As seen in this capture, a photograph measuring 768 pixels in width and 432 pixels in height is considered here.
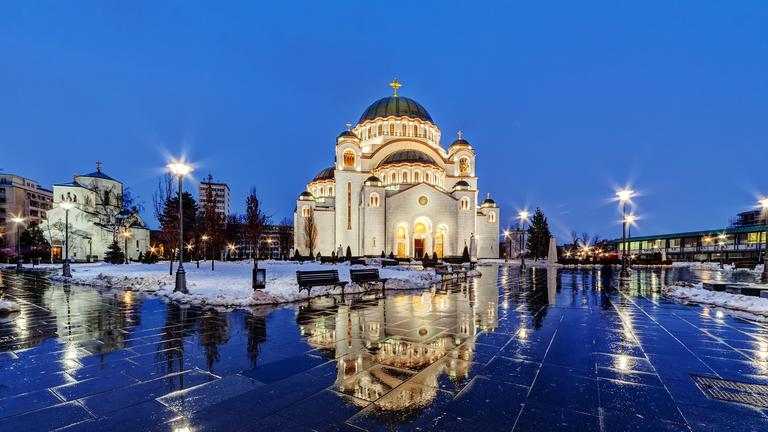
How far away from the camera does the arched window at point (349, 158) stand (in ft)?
173

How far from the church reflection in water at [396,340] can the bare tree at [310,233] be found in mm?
40009

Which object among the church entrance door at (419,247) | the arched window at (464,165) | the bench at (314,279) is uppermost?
the arched window at (464,165)

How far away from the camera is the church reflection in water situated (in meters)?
4.36

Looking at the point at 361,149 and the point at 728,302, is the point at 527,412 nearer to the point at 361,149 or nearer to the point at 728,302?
the point at 728,302

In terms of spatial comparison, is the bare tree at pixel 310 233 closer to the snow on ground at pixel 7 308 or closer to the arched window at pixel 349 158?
the arched window at pixel 349 158

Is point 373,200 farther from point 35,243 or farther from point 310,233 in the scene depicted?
point 35,243

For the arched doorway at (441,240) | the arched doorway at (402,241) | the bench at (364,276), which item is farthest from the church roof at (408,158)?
the bench at (364,276)

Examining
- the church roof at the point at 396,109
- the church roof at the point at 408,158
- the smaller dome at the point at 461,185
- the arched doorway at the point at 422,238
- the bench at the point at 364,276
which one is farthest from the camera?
the church roof at the point at 396,109

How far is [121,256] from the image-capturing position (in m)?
37.2

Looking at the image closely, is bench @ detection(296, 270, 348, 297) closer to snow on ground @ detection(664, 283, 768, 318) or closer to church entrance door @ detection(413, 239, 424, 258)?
snow on ground @ detection(664, 283, 768, 318)

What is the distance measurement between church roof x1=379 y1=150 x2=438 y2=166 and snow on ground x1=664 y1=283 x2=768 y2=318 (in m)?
39.9

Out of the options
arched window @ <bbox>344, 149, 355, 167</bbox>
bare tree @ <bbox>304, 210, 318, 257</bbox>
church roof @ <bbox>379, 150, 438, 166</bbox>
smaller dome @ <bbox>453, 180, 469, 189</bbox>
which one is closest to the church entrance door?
smaller dome @ <bbox>453, 180, 469, 189</bbox>

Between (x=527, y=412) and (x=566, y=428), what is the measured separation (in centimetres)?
40

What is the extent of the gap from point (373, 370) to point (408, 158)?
4806 centimetres
